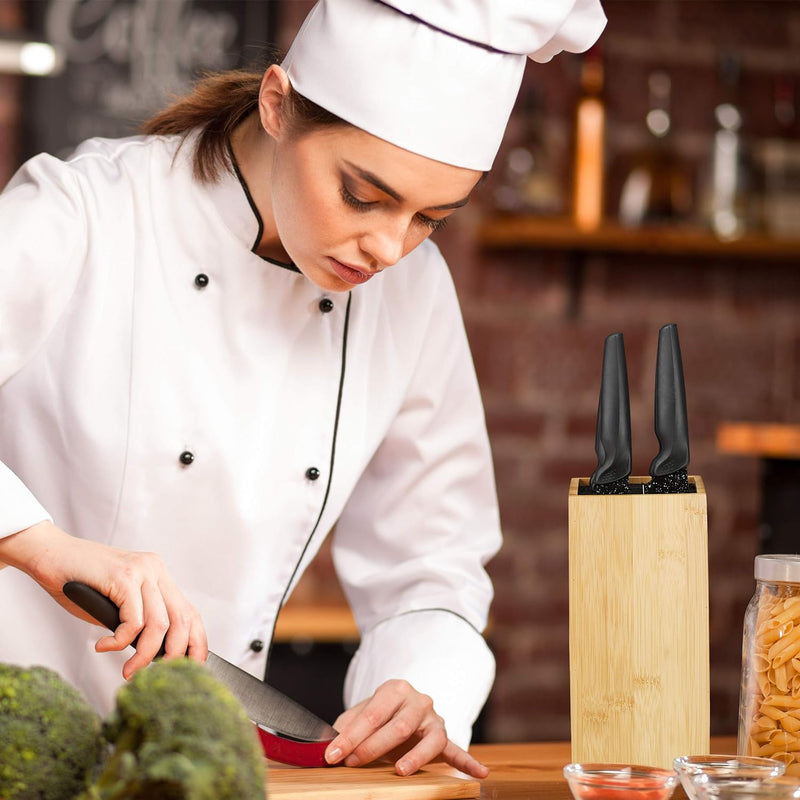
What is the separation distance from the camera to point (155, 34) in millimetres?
2557

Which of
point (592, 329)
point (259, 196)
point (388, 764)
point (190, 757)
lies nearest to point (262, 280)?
point (259, 196)

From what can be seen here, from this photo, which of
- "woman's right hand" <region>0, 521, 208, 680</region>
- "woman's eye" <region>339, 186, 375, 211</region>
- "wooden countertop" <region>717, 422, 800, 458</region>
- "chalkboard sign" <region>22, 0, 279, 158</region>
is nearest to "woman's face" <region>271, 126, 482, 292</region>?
"woman's eye" <region>339, 186, 375, 211</region>

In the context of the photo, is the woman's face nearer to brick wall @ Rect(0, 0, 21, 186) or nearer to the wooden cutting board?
the wooden cutting board

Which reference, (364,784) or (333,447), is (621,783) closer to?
(364,784)

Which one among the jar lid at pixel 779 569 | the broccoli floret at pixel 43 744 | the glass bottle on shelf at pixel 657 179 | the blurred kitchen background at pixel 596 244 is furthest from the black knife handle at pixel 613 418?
the glass bottle on shelf at pixel 657 179

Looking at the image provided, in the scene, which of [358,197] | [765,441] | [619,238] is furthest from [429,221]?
[619,238]

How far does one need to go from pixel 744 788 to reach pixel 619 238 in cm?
192

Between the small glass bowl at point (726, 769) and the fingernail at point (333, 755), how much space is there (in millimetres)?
313

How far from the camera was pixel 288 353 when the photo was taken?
1330 millimetres

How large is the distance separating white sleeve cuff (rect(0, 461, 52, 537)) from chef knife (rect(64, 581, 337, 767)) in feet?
0.59

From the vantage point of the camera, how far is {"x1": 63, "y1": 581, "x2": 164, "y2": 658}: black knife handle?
92cm

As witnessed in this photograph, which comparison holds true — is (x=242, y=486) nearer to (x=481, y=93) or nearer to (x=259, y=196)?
(x=259, y=196)

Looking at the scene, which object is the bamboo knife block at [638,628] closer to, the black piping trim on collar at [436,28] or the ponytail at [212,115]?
the black piping trim on collar at [436,28]

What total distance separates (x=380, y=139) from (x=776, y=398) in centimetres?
202
